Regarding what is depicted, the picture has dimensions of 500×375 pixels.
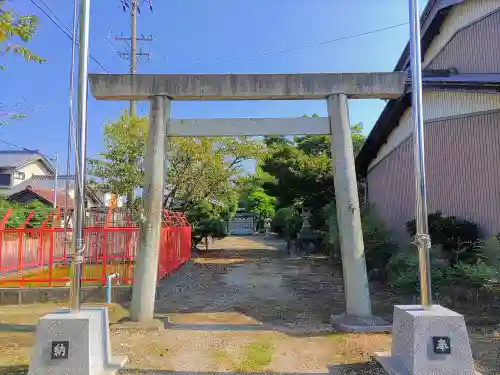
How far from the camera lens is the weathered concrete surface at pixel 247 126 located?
716 centimetres

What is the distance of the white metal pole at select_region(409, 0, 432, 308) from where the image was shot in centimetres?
470

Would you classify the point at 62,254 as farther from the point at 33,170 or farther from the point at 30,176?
the point at 33,170

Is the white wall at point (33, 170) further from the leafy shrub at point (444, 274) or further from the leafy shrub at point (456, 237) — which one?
the leafy shrub at point (456, 237)

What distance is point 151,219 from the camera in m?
6.84

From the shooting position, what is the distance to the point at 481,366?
482 centimetres

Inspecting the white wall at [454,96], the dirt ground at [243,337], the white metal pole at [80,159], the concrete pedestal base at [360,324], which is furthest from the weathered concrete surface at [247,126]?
the white wall at [454,96]

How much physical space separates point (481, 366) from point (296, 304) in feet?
14.0

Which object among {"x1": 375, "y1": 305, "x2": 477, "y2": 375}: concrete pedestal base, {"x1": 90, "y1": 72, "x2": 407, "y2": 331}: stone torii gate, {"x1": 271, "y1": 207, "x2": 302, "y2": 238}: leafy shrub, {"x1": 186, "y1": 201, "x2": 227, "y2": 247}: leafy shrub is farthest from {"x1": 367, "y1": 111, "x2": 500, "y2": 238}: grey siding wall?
{"x1": 186, "y1": 201, "x2": 227, "y2": 247}: leafy shrub

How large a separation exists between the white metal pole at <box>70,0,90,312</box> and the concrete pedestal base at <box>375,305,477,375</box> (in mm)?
3577

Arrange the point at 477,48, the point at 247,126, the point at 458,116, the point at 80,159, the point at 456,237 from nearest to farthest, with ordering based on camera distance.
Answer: the point at 80,159 → the point at 247,126 → the point at 456,237 → the point at 458,116 → the point at 477,48

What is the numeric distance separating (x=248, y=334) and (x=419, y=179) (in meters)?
3.43

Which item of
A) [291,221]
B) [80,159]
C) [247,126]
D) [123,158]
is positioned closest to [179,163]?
[123,158]

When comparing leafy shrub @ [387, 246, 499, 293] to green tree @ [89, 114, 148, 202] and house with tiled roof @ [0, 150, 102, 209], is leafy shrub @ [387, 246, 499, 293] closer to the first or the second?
green tree @ [89, 114, 148, 202]

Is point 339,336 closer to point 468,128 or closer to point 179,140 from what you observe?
point 468,128
